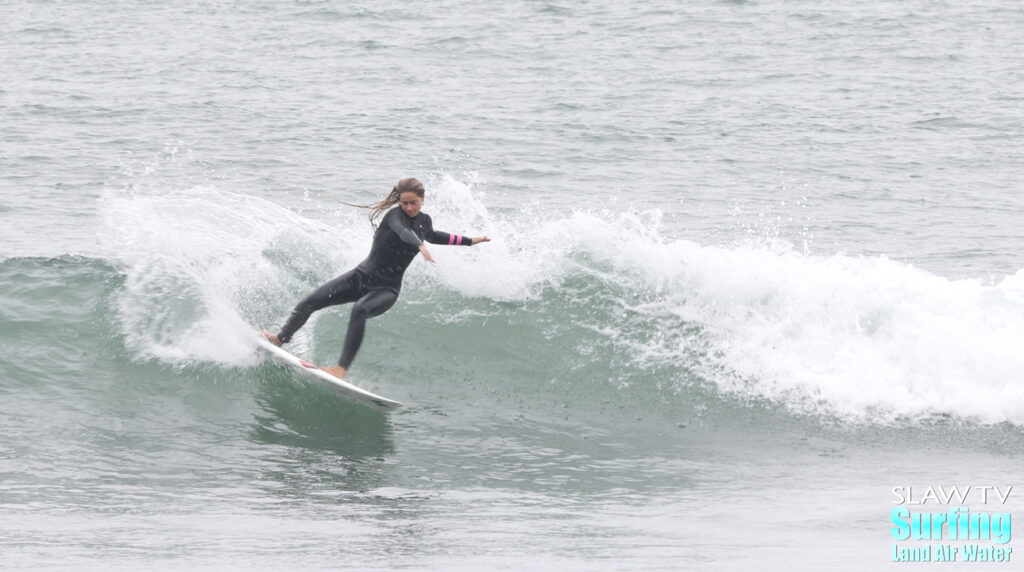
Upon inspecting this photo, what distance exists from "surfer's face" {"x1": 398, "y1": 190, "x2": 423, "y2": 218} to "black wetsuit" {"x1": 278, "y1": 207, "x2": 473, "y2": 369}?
0.05m

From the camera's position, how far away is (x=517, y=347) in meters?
11.2

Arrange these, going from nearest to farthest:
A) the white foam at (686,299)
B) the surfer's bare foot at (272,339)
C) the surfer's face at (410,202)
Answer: the surfer's face at (410,202) < the surfer's bare foot at (272,339) < the white foam at (686,299)

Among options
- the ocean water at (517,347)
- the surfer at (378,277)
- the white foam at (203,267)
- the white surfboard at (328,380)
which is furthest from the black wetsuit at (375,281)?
the white foam at (203,267)

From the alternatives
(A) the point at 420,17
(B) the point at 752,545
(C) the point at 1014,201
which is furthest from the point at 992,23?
(B) the point at 752,545

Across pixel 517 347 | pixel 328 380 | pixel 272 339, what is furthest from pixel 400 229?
pixel 517 347

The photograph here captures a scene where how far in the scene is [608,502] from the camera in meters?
8.15

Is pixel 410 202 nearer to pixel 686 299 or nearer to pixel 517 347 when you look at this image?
pixel 517 347

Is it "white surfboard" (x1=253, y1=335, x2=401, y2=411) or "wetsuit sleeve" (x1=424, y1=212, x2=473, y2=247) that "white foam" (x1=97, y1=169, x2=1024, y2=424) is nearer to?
"white surfboard" (x1=253, y1=335, x2=401, y2=411)

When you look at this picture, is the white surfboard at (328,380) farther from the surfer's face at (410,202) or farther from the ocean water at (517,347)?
the surfer's face at (410,202)

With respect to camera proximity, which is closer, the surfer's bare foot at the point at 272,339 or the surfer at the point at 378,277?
the surfer at the point at 378,277

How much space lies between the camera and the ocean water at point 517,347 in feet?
24.3

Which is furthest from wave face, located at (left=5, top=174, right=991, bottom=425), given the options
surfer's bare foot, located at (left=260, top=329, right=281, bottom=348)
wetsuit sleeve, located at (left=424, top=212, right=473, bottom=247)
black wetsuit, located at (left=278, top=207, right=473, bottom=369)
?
wetsuit sleeve, located at (left=424, top=212, right=473, bottom=247)

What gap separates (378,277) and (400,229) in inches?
22.6

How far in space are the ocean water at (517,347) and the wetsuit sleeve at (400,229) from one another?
58.0 inches
